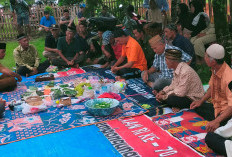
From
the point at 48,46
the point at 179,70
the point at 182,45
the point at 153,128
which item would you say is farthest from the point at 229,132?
the point at 48,46

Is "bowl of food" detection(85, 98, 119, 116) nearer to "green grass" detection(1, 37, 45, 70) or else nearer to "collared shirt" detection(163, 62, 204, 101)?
"collared shirt" detection(163, 62, 204, 101)

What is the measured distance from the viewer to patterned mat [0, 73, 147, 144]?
3.68 meters

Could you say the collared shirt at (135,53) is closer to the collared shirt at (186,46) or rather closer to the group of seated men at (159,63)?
the group of seated men at (159,63)

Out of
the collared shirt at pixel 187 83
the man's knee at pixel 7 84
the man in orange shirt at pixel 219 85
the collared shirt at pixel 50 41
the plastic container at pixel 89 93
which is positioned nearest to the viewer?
the man in orange shirt at pixel 219 85

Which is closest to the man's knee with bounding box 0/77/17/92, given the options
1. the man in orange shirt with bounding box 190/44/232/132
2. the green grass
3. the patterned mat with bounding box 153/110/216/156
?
the green grass

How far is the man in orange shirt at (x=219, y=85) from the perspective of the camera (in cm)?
305

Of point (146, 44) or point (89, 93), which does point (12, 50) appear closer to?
point (146, 44)

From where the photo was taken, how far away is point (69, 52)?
754 cm

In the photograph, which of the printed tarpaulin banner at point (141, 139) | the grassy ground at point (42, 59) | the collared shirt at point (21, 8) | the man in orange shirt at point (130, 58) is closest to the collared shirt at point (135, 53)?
the man in orange shirt at point (130, 58)

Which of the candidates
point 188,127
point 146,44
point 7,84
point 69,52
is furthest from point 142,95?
point 69,52

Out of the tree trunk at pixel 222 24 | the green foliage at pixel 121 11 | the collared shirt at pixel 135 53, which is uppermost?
the green foliage at pixel 121 11

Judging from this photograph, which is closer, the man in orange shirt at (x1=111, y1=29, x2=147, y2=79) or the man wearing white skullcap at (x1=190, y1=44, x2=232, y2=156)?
the man wearing white skullcap at (x1=190, y1=44, x2=232, y2=156)

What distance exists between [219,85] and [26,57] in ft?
16.7

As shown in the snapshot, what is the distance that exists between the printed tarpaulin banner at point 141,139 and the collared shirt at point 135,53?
6.85 ft
